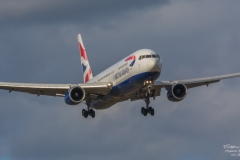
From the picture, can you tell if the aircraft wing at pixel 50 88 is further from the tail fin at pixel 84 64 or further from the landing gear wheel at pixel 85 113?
the tail fin at pixel 84 64

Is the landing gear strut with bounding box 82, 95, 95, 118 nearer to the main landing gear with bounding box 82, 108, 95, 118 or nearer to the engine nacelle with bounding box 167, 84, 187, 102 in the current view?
the main landing gear with bounding box 82, 108, 95, 118

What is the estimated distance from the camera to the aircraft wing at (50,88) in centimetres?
7512

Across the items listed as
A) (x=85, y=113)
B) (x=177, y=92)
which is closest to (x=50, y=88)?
(x=85, y=113)

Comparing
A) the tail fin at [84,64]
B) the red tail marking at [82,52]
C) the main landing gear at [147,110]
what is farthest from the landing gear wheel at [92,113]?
the red tail marking at [82,52]

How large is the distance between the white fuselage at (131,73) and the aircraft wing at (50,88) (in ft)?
2.55

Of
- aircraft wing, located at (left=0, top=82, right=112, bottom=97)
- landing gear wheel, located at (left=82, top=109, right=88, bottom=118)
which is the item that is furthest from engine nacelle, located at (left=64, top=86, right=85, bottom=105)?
landing gear wheel, located at (left=82, top=109, right=88, bottom=118)

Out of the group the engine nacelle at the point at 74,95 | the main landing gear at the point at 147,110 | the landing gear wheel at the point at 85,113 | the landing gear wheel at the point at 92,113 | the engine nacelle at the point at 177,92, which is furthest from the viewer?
the landing gear wheel at the point at 85,113

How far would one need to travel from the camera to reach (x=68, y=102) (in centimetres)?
7519

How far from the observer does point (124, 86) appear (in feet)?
238

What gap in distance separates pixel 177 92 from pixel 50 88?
11.7 m

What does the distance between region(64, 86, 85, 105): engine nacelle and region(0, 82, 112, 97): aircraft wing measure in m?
0.83

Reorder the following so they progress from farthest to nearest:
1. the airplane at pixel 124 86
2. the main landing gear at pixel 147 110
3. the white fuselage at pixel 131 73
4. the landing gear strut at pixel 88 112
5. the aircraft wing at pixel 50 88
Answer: the landing gear strut at pixel 88 112
the main landing gear at pixel 147 110
the aircraft wing at pixel 50 88
the airplane at pixel 124 86
the white fuselage at pixel 131 73

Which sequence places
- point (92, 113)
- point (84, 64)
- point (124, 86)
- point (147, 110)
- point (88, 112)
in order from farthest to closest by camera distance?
point (84, 64), point (88, 112), point (92, 113), point (147, 110), point (124, 86)

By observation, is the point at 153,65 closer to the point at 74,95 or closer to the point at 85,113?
the point at 74,95
